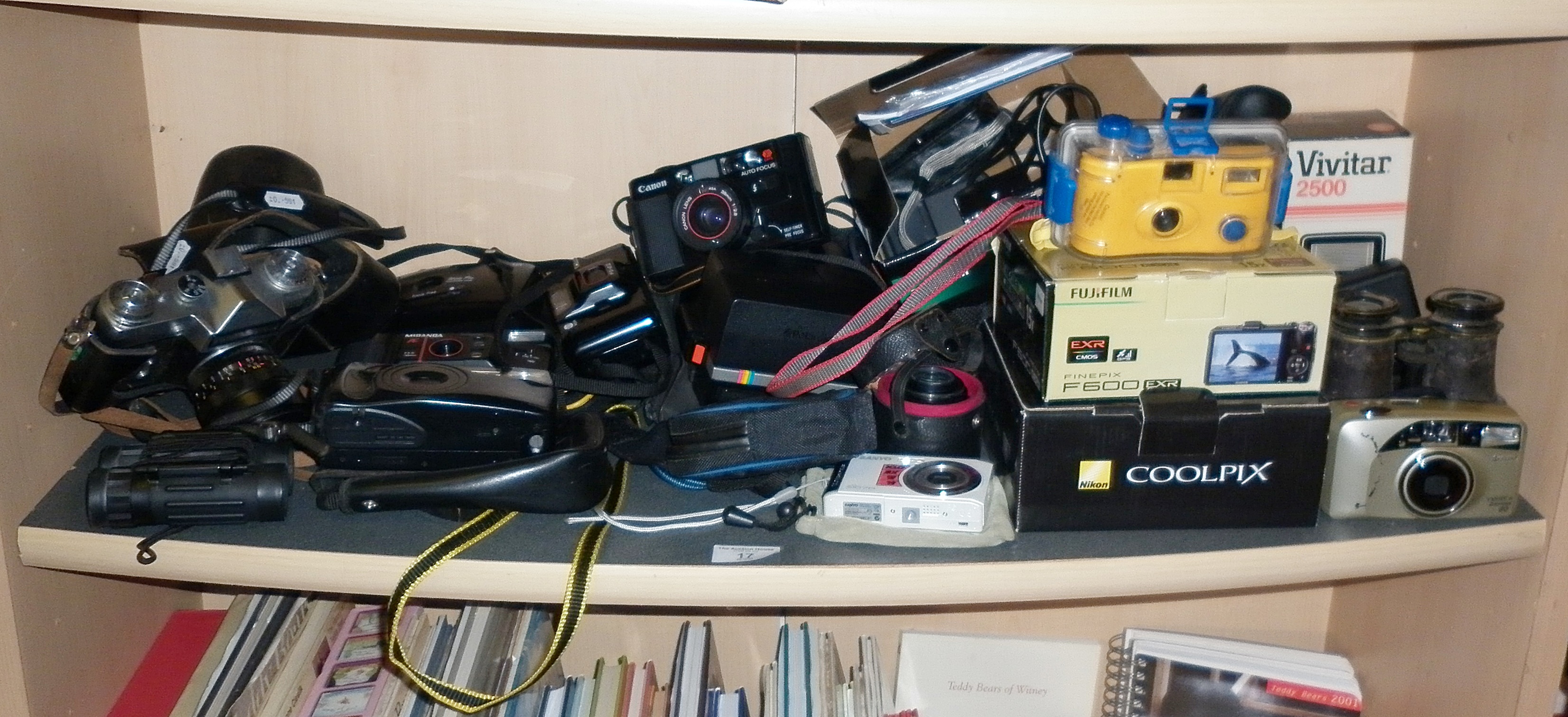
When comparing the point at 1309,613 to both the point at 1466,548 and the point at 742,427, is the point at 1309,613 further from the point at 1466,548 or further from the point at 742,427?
the point at 742,427

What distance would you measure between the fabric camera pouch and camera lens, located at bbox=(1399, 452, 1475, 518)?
0.31 meters

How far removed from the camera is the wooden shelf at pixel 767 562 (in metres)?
0.69

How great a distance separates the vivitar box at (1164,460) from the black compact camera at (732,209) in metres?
0.20

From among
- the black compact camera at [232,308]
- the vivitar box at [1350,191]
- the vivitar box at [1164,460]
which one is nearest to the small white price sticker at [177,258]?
the black compact camera at [232,308]

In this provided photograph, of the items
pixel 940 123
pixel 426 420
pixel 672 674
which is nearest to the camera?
pixel 426 420

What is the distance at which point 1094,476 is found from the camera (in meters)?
0.69

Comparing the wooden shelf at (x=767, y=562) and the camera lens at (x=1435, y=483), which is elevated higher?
the camera lens at (x=1435, y=483)

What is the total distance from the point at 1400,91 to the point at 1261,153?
0.35m

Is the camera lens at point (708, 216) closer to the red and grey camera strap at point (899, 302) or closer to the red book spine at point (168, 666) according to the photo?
the red and grey camera strap at point (899, 302)

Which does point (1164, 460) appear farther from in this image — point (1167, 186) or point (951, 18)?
point (951, 18)

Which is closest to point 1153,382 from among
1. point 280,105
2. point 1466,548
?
point 1466,548

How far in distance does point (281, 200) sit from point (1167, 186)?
1.88 feet

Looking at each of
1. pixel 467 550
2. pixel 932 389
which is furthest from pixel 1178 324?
pixel 467 550

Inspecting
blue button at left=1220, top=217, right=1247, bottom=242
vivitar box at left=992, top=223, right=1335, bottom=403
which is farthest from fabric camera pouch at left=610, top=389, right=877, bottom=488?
blue button at left=1220, top=217, right=1247, bottom=242
